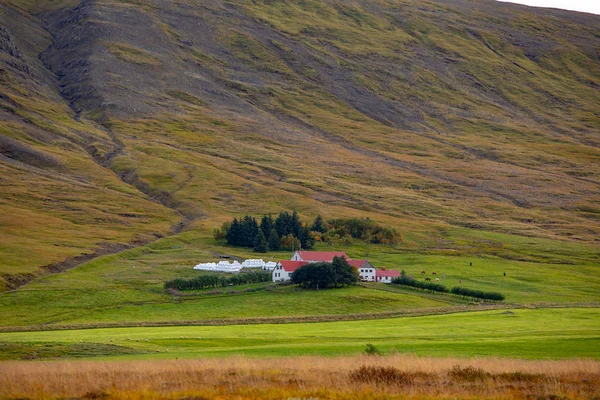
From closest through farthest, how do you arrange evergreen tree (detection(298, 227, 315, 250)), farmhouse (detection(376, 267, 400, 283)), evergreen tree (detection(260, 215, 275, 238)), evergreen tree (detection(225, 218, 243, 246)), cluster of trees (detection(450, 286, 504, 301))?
cluster of trees (detection(450, 286, 504, 301)) → farmhouse (detection(376, 267, 400, 283)) → evergreen tree (detection(298, 227, 315, 250)) → evergreen tree (detection(225, 218, 243, 246)) → evergreen tree (detection(260, 215, 275, 238))

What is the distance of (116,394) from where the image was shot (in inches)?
1041

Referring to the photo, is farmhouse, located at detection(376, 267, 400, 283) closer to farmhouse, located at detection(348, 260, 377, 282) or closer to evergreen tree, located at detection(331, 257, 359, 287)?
farmhouse, located at detection(348, 260, 377, 282)

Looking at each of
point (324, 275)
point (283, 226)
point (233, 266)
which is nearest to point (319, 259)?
point (233, 266)

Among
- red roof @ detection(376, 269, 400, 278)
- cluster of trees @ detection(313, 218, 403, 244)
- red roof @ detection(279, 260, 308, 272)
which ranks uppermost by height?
cluster of trees @ detection(313, 218, 403, 244)

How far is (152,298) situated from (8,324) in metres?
21.6

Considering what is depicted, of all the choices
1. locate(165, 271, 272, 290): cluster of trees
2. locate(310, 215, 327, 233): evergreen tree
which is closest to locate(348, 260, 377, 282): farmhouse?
locate(165, 271, 272, 290): cluster of trees

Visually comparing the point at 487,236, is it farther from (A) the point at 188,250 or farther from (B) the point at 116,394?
(B) the point at 116,394

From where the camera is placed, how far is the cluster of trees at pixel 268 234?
150m

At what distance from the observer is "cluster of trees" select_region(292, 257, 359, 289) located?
340 ft

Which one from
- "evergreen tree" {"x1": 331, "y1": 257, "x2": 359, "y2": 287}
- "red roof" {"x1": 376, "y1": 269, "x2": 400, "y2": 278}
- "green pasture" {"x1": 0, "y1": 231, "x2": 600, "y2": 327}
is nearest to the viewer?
"green pasture" {"x1": 0, "y1": 231, "x2": 600, "y2": 327}

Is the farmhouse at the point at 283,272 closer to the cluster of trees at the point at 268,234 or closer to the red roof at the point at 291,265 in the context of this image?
the red roof at the point at 291,265

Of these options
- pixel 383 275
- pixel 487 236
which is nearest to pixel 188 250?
pixel 383 275

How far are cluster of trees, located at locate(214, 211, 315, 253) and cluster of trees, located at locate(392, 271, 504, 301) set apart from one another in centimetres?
3882

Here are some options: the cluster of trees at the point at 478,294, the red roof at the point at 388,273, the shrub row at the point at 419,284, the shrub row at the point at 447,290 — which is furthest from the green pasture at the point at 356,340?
the red roof at the point at 388,273
